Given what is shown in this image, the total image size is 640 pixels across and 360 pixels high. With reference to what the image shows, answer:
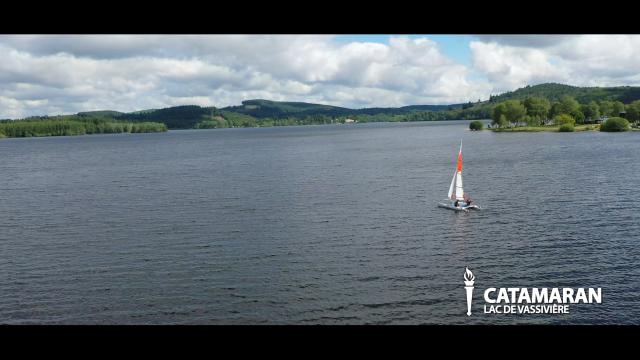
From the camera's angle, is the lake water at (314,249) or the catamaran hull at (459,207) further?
the catamaran hull at (459,207)

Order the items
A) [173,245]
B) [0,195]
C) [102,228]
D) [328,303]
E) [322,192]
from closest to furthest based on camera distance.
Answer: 1. [328,303]
2. [173,245]
3. [102,228]
4. [322,192]
5. [0,195]

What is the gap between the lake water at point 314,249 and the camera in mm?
36125

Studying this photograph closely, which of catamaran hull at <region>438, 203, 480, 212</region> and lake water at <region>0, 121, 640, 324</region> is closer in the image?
lake water at <region>0, 121, 640, 324</region>

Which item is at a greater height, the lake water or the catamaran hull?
the catamaran hull

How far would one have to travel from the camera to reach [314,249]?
4944cm

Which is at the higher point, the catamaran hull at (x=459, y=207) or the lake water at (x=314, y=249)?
the catamaran hull at (x=459, y=207)

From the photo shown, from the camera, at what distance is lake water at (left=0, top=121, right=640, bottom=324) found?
36125mm

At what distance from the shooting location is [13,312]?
36.9 metres

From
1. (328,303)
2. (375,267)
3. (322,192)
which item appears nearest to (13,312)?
(328,303)

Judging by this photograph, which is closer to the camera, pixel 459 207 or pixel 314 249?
pixel 314 249

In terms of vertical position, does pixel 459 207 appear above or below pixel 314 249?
above
